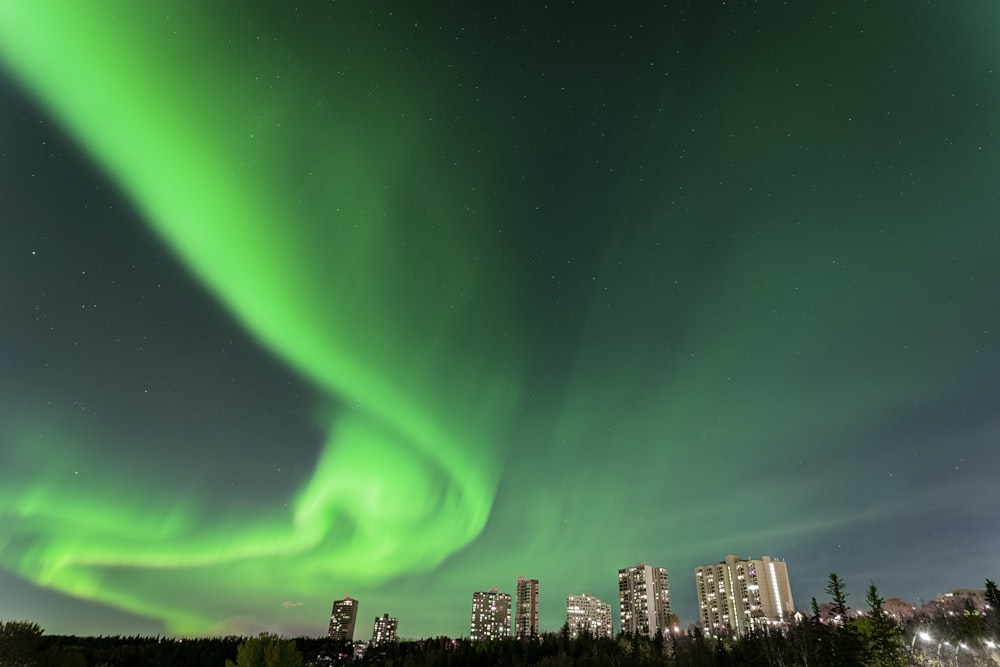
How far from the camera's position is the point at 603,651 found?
58.1m

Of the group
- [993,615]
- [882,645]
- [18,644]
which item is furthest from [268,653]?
[993,615]

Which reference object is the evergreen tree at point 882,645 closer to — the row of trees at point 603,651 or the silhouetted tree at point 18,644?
the row of trees at point 603,651

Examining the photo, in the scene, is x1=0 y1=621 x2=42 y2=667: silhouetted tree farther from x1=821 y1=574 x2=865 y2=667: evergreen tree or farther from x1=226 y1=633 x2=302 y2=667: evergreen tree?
x1=821 y1=574 x2=865 y2=667: evergreen tree

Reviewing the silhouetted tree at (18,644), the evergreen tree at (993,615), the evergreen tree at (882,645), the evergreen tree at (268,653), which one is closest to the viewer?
the evergreen tree at (268,653)

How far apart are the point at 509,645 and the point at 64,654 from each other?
41.5 meters

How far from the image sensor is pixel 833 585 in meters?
71.6

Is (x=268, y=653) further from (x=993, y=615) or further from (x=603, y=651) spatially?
(x=993, y=615)

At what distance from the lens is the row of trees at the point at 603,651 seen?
4397 centimetres

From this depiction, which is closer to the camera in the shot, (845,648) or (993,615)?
(845,648)

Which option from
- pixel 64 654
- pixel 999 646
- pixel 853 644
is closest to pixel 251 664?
pixel 64 654

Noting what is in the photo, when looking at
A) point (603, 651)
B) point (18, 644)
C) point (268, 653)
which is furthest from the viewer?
point (603, 651)

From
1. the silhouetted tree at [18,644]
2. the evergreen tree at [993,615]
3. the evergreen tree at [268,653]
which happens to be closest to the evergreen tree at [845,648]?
the evergreen tree at [993,615]

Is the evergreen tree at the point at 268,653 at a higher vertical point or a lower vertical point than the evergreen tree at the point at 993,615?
lower

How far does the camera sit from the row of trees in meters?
44.0
